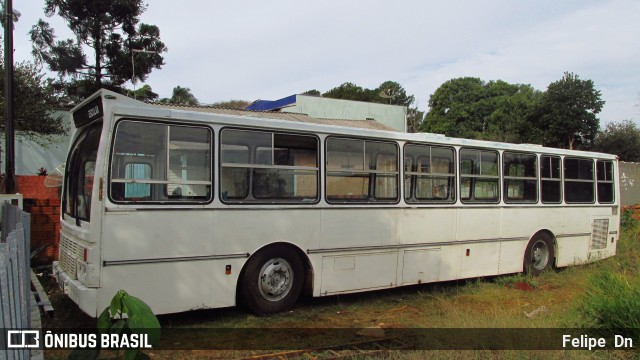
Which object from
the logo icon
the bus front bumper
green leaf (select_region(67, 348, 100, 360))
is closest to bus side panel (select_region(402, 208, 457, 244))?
the bus front bumper

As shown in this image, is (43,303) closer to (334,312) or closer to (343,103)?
(334,312)

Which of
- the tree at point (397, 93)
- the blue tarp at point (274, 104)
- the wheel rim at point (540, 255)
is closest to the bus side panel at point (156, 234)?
the wheel rim at point (540, 255)

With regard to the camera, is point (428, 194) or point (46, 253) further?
point (46, 253)

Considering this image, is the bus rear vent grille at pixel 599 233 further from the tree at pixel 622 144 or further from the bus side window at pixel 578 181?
the tree at pixel 622 144

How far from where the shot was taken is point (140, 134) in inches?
213

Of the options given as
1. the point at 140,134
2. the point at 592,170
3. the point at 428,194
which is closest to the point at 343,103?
the point at 592,170

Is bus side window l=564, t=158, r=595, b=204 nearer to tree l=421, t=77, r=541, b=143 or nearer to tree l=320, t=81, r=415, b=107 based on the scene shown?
tree l=421, t=77, r=541, b=143

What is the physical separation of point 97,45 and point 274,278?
20647mm

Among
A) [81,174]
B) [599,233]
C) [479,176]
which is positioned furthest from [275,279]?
[599,233]

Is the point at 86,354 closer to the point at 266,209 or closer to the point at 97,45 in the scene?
the point at 266,209

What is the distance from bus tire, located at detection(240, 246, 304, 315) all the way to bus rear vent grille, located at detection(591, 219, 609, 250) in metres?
7.33

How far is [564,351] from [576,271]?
19.3 feet

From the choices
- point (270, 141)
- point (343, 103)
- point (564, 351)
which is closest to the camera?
point (564, 351)

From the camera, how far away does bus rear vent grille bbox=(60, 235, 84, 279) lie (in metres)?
5.46
